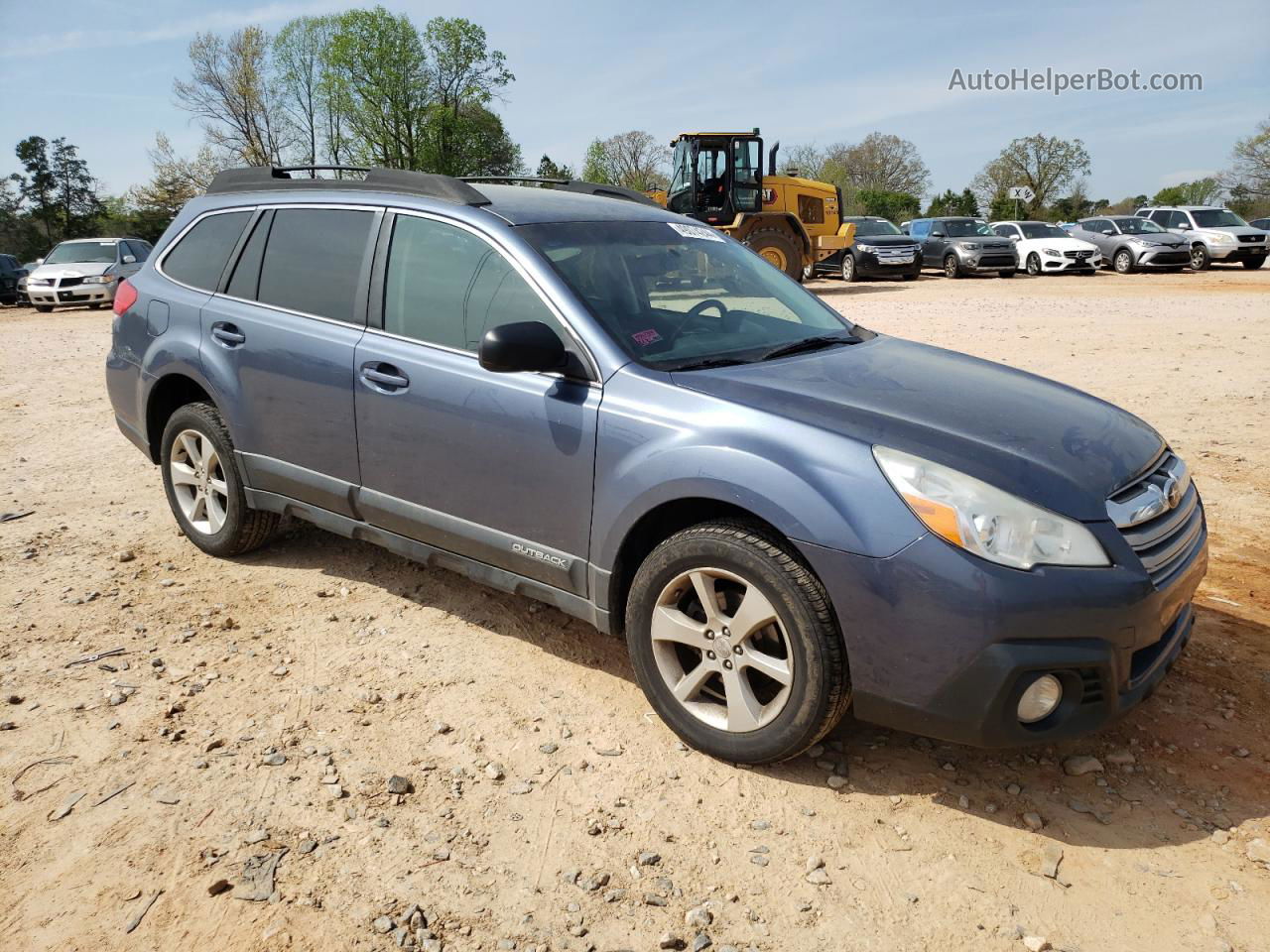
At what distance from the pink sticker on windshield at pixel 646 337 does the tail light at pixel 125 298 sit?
309cm

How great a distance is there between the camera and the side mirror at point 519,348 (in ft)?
10.5

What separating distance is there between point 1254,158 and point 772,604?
73.8 metres

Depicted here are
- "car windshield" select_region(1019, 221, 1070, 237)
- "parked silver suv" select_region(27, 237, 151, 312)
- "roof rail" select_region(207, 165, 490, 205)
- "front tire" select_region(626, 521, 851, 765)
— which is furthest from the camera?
"car windshield" select_region(1019, 221, 1070, 237)

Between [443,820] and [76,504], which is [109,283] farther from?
[443,820]

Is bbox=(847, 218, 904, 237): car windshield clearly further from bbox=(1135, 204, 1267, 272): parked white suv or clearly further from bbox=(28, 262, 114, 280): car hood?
bbox=(28, 262, 114, 280): car hood

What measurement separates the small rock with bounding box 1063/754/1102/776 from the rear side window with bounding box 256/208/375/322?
320 cm

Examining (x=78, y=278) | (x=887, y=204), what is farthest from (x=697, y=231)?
(x=887, y=204)

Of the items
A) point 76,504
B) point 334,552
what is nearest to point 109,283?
point 76,504

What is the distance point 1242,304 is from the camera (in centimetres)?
1673

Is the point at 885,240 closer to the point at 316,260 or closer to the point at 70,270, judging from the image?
the point at 70,270

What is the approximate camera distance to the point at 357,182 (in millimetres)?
4336

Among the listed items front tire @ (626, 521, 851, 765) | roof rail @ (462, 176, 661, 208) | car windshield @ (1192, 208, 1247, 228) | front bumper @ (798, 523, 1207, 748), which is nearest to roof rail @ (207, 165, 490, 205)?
roof rail @ (462, 176, 661, 208)

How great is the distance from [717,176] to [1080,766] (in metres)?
17.2

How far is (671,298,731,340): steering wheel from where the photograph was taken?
3.62m
